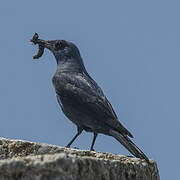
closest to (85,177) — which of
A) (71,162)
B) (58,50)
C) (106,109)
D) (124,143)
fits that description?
(71,162)

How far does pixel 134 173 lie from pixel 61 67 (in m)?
5.20

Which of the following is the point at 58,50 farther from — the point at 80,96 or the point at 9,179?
the point at 9,179

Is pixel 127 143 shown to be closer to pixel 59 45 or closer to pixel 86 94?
pixel 86 94

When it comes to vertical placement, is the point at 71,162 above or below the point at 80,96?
above

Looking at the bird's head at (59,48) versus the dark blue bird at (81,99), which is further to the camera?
the bird's head at (59,48)

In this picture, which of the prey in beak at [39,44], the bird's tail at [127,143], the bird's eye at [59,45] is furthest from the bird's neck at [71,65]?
the bird's tail at [127,143]

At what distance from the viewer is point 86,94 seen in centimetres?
877

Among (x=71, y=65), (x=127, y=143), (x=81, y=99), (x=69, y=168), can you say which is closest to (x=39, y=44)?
(x=71, y=65)

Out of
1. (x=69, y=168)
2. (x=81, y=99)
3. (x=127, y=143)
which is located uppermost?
(x=69, y=168)

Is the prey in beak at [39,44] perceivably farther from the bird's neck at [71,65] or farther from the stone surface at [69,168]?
the stone surface at [69,168]

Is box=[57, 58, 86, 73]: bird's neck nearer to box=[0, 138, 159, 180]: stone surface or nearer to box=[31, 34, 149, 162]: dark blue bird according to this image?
box=[31, 34, 149, 162]: dark blue bird

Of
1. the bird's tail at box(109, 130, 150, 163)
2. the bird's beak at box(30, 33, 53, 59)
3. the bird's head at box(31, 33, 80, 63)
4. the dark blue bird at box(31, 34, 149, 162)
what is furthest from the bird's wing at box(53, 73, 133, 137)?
the bird's beak at box(30, 33, 53, 59)

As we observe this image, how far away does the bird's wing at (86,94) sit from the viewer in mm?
8422

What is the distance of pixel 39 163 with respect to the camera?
11.5 feet
